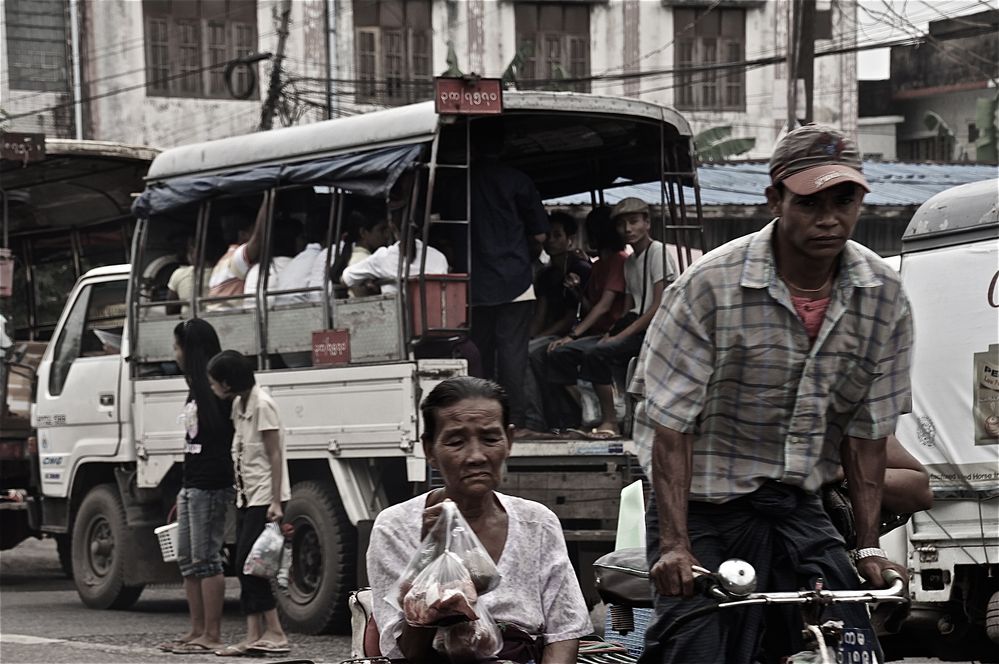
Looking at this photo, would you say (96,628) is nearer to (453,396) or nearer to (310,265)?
(310,265)

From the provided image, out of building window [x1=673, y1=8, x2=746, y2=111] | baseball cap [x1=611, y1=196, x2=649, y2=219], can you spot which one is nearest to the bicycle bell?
baseball cap [x1=611, y1=196, x2=649, y2=219]

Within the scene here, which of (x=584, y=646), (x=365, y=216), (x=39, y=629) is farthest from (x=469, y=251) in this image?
(x=584, y=646)

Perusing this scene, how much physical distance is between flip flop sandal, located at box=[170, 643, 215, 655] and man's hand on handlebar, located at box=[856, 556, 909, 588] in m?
6.23

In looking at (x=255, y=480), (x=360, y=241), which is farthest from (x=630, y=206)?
(x=255, y=480)

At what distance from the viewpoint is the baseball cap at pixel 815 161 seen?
3582 millimetres

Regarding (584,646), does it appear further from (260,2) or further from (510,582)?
(260,2)

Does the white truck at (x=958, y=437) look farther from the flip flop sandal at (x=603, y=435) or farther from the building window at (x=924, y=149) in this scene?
the building window at (x=924, y=149)

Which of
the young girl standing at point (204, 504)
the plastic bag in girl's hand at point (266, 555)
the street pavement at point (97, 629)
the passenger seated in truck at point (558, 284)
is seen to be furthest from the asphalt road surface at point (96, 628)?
the passenger seated in truck at point (558, 284)

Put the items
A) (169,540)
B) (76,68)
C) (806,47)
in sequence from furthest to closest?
(76,68) → (806,47) → (169,540)

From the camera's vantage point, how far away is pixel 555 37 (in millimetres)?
33094

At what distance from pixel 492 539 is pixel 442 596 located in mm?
481

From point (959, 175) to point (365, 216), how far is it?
16.0 metres

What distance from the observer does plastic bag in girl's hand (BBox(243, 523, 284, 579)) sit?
892 centimetres

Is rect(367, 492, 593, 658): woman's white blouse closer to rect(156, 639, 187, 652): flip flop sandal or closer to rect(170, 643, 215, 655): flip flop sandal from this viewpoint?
rect(170, 643, 215, 655): flip flop sandal
